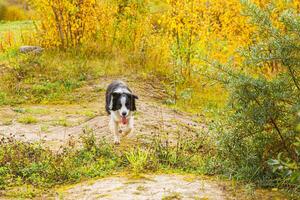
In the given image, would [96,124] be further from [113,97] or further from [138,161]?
[138,161]

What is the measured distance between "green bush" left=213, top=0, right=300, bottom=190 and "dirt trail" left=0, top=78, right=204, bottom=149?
8.60 ft

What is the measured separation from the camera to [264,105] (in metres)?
6.13

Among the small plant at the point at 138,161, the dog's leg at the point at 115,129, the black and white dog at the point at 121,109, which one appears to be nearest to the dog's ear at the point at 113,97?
the black and white dog at the point at 121,109

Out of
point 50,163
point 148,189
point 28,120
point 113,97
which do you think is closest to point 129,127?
point 113,97

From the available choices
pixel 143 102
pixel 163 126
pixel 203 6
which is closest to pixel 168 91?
pixel 143 102

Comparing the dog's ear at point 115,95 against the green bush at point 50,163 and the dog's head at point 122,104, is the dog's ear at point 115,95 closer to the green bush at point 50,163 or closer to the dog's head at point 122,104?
the dog's head at point 122,104

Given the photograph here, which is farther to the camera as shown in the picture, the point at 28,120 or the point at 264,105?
the point at 28,120

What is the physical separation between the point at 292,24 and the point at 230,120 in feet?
4.44

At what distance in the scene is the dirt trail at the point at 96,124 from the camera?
945 centimetres

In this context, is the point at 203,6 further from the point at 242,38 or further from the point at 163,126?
the point at 163,126

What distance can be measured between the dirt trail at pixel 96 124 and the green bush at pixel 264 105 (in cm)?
262

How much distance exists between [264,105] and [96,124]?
192 inches

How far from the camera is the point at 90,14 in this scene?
16.0 m

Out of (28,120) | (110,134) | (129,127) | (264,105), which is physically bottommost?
(28,120)
